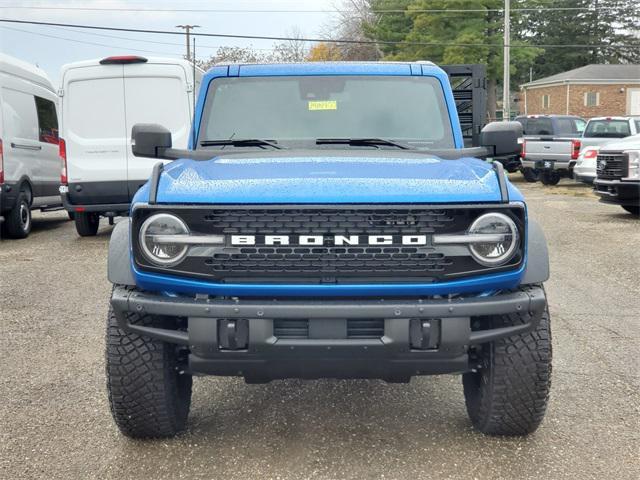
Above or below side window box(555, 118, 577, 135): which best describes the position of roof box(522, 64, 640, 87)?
above

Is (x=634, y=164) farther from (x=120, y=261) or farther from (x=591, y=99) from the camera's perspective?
(x=591, y=99)

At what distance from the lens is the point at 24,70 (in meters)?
12.6

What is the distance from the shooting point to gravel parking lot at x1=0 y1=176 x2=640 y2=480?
3434 mm

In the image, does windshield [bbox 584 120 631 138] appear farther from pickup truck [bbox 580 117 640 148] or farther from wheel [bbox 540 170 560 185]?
wheel [bbox 540 170 560 185]

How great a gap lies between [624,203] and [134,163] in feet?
27.0

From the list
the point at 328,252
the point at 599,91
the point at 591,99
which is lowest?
the point at 328,252

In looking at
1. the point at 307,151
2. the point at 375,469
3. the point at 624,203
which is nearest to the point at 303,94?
the point at 307,151

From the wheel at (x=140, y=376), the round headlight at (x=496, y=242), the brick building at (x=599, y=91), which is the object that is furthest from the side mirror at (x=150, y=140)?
the brick building at (x=599, y=91)

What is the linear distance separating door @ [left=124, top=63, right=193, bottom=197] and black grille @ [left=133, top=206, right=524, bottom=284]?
785 centimetres

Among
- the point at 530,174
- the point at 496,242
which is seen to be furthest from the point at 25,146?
the point at 530,174

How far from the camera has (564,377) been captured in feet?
15.5

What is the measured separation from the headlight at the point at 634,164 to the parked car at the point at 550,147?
7.20 metres

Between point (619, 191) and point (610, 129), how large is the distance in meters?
8.08

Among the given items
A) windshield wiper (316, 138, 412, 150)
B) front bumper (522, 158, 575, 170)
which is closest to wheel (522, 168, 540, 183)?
front bumper (522, 158, 575, 170)
